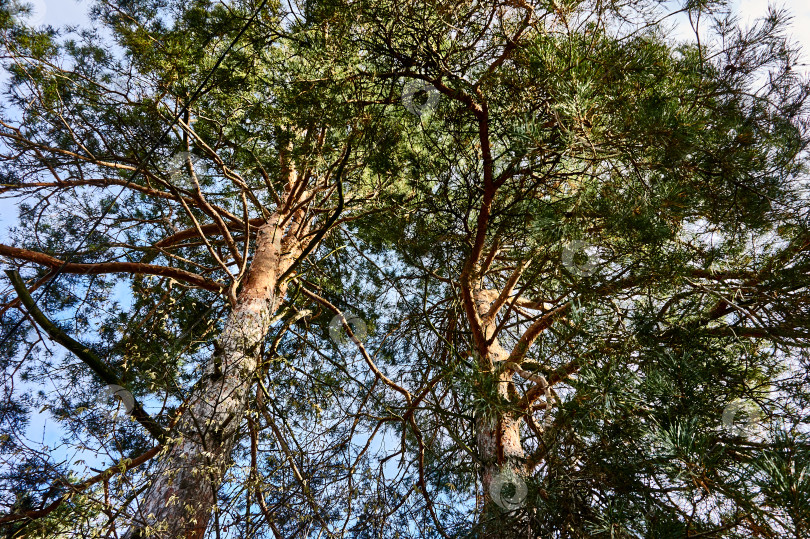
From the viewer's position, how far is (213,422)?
274 cm

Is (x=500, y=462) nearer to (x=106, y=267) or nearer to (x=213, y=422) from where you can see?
(x=213, y=422)

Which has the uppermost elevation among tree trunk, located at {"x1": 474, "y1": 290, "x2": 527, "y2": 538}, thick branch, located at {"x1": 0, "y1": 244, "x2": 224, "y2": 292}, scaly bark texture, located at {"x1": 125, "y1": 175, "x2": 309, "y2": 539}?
thick branch, located at {"x1": 0, "y1": 244, "x2": 224, "y2": 292}

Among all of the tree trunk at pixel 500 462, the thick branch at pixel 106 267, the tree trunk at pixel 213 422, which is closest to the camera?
the tree trunk at pixel 500 462

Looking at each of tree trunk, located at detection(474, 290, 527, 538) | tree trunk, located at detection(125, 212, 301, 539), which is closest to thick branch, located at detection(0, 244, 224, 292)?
tree trunk, located at detection(125, 212, 301, 539)

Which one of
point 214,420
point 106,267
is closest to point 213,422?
point 214,420

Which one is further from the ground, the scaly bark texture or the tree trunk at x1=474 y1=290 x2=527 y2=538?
the scaly bark texture

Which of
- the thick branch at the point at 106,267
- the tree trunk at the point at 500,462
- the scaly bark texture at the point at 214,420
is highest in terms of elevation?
the thick branch at the point at 106,267

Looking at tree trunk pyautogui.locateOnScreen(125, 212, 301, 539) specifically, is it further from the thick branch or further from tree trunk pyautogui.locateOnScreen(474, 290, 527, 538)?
tree trunk pyautogui.locateOnScreen(474, 290, 527, 538)

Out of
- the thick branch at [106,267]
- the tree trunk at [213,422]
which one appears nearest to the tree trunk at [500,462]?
the tree trunk at [213,422]

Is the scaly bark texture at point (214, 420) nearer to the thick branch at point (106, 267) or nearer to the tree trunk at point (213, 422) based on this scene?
the tree trunk at point (213, 422)

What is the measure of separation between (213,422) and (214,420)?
0.21 feet

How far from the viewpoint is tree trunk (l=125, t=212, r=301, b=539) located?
240cm

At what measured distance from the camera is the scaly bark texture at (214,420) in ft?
7.88

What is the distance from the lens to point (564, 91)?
6.87 feet
